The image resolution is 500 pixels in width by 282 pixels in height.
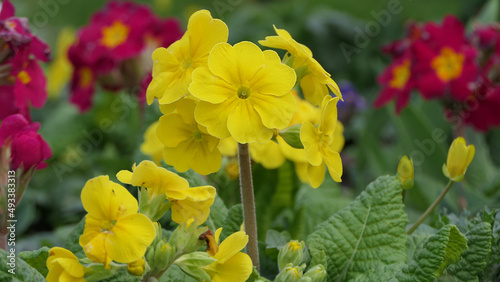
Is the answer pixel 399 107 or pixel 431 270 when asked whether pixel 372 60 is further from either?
pixel 431 270

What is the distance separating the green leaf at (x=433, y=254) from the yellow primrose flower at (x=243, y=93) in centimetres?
25

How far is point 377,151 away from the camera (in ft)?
6.52

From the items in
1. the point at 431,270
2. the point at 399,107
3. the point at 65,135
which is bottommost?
the point at 65,135

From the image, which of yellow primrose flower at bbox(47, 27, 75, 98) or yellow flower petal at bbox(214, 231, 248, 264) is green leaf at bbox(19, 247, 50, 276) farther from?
yellow primrose flower at bbox(47, 27, 75, 98)

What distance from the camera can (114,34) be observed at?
2.15m

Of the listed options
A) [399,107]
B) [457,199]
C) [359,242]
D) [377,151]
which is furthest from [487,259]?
[377,151]

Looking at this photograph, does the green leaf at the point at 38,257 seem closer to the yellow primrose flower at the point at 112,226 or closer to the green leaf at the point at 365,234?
the yellow primrose flower at the point at 112,226

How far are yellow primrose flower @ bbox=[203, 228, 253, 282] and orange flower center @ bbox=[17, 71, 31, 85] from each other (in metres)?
0.59

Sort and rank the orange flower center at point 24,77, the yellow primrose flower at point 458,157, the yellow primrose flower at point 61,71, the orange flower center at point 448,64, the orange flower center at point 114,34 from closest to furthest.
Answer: the yellow primrose flower at point 458,157 → the orange flower center at point 24,77 → the orange flower center at point 448,64 → the orange flower center at point 114,34 → the yellow primrose flower at point 61,71

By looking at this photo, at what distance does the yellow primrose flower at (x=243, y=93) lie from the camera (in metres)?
0.79

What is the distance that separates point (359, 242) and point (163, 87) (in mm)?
384

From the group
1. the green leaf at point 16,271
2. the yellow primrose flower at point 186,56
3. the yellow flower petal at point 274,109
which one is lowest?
the green leaf at point 16,271

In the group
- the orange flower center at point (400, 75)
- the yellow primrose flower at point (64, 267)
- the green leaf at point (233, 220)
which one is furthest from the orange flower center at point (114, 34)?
the yellow primrose flower at point (64, 267)

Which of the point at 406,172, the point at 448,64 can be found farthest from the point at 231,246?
the point at 448,64
